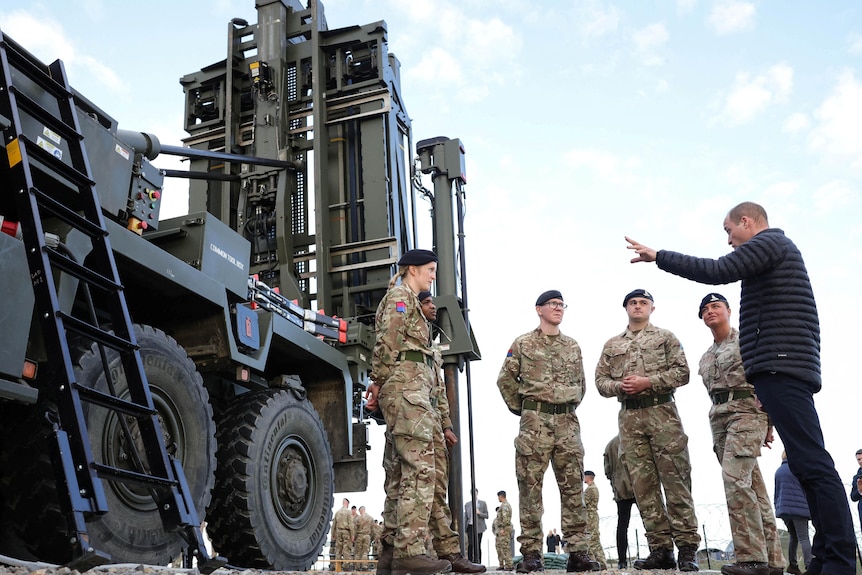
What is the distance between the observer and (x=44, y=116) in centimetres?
334

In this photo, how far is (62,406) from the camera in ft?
9.37

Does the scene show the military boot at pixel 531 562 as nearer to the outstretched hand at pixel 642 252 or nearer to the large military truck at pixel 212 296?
the large military truck at pixel 212 296

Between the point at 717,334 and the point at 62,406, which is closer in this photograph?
the point at 62,406

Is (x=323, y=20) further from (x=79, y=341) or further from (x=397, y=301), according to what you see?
(x=79, y=341)

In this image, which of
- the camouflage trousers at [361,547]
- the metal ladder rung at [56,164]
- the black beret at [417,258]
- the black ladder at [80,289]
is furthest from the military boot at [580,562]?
the camouflage trousers at [361,547]

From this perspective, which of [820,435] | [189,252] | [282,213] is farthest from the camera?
[282,213]

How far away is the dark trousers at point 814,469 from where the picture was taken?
10.9ft

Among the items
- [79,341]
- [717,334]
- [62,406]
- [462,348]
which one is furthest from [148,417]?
[462,348]

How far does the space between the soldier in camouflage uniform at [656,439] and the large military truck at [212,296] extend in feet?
6.18

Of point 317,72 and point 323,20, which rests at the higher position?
point 323,20

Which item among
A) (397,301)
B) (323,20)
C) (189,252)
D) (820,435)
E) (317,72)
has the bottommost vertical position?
(820,435)

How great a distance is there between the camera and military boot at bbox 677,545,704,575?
4996 mm

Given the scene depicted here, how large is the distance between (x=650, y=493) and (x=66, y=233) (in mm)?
3675

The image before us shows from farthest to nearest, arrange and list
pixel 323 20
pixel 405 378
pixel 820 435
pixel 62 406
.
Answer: pixel 323 20, pixel 405 378, pixel 820 435, pixel 62 406
